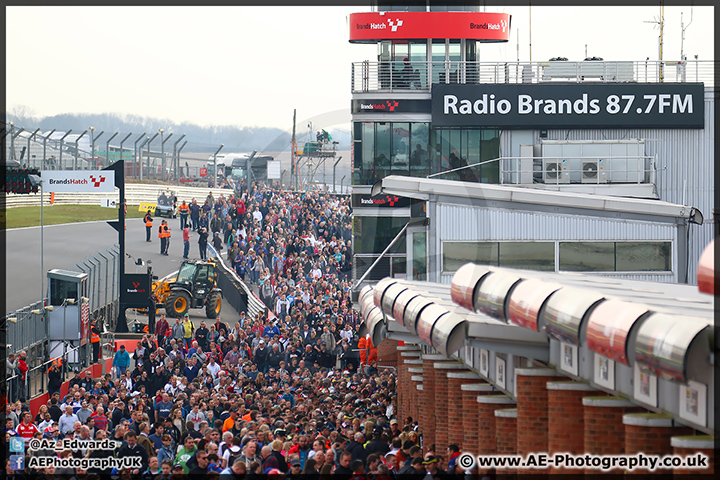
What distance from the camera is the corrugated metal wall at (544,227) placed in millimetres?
23406

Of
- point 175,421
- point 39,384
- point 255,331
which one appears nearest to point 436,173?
point 255,331

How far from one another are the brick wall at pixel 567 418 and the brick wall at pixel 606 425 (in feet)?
1.51

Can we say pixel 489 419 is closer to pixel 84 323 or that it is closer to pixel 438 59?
pixel 84 323

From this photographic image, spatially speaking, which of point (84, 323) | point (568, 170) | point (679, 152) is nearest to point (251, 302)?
point (84, 323)

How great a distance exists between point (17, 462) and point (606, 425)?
28.8 feet

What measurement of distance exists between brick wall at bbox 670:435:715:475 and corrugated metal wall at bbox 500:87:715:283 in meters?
26.2

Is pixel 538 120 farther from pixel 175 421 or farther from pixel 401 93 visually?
pixel 175 421

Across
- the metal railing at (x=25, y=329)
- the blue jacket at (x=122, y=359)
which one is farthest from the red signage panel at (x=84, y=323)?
the blue jacket at (x=122, y=359)

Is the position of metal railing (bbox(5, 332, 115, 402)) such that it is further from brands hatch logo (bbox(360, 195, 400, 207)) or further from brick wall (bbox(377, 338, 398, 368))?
brands hatch logo (bbox(360, 195, 400, 207))

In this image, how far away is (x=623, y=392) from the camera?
8.00 metres

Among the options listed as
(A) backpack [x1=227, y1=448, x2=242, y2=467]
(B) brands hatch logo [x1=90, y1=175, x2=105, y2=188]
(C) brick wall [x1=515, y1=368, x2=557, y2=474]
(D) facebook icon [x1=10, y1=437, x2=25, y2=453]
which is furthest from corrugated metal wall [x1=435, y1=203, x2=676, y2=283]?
(B) brands hatch logo [x1=90, y1=175, x2=105, y2=188]

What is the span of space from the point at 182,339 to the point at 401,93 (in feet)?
37.2

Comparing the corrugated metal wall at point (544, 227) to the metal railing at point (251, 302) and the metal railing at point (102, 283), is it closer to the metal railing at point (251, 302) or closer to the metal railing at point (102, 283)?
the metal railing at point (251, 302)

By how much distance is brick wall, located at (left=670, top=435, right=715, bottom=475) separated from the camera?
679cm
